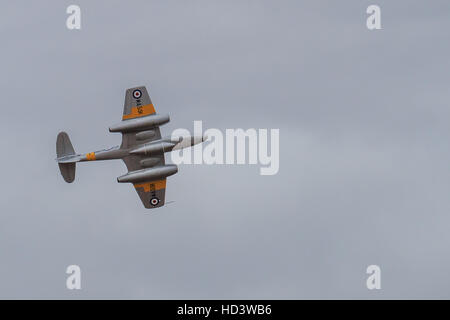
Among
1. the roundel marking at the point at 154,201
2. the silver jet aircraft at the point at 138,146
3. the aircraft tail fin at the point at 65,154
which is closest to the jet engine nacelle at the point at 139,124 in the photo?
the silver jet aircraft at the point at 138,146

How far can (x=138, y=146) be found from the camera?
5305 inches

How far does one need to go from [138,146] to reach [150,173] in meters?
2.85

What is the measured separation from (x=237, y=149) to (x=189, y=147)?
4.35 metres

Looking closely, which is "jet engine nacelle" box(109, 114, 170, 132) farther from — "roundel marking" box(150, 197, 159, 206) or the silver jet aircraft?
"roundel marking" box(150, 197, 159, 206)

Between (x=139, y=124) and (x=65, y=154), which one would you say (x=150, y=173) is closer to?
(x=139, y=124)

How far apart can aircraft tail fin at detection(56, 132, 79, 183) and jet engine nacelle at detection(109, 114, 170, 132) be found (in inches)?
163

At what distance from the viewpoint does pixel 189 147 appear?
438 feet

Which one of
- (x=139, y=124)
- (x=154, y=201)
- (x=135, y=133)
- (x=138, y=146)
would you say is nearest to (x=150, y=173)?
(x=138, y=146)

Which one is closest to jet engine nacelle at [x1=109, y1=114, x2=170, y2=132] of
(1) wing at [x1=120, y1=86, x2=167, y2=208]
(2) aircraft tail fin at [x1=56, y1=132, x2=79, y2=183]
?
(1) wing at [x1=120, y1=86, x2=167, y2=208]

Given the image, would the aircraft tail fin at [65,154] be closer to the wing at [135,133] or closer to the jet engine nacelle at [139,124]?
the jet engine nacelle at [139,124]

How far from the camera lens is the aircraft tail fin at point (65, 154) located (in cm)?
13412
